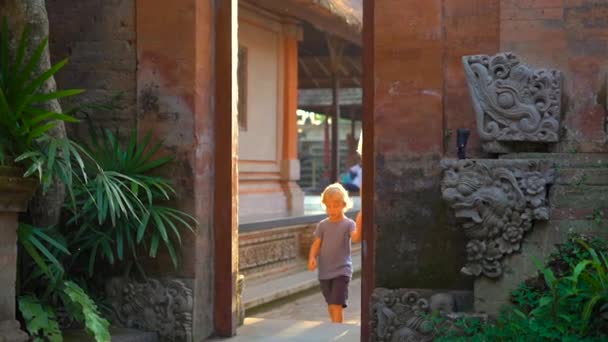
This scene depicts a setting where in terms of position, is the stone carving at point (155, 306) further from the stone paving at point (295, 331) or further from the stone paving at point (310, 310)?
the stone paving at point (310, 310)

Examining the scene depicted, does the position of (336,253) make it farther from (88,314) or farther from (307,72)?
(307,72)

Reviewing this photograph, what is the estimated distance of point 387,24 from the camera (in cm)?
664

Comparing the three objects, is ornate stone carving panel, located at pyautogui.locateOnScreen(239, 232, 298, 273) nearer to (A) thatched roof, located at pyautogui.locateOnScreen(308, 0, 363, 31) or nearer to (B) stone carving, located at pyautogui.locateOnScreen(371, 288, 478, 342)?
(A) thatched roof, located at pyautogui.locateOnScreen(308, 0, 363, 31)

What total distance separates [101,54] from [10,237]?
2180 mm

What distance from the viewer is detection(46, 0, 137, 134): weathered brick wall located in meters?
7.43

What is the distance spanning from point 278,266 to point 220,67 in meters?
5.71

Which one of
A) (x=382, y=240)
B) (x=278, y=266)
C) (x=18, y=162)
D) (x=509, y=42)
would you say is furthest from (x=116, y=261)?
(x=278, y=266)

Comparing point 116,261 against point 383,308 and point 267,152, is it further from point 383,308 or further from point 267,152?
point 267,152

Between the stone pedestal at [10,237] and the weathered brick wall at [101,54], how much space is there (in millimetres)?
1711

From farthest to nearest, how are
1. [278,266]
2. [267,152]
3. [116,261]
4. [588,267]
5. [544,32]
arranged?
[267,152]
[278,266]
[116,261]
[544,32]
[588,267]

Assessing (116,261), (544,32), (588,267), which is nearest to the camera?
(588,267)

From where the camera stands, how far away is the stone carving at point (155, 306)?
7078 millimetres

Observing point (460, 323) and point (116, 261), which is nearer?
point (460, 323)

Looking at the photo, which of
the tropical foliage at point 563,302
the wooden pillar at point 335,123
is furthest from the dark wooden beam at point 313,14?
the tropical foliage at point 563,302
